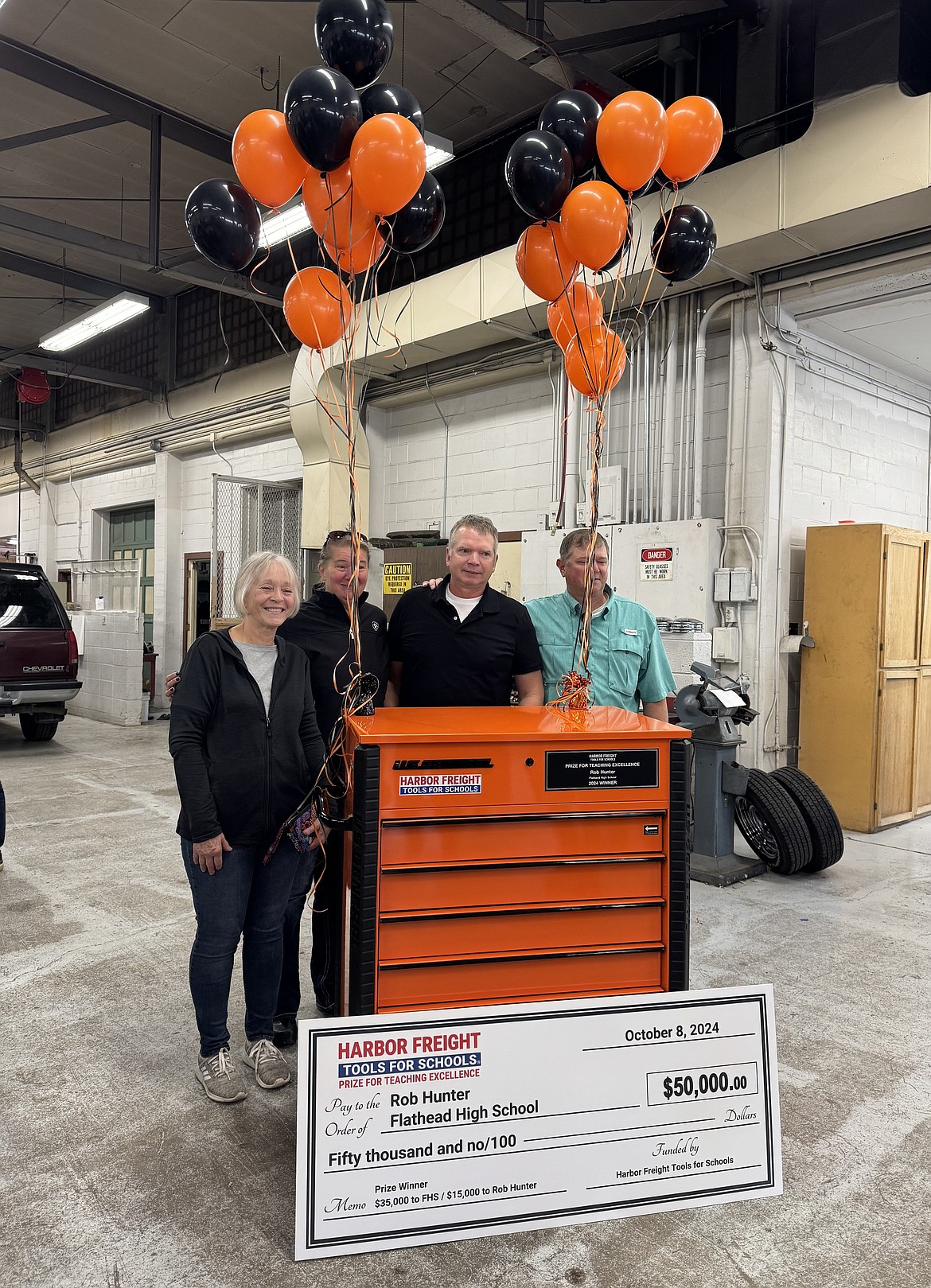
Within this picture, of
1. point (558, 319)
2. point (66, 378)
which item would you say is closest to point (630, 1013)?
point (558, 319)

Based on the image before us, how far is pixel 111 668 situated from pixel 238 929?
813 cm

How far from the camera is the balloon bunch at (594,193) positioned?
2525mm

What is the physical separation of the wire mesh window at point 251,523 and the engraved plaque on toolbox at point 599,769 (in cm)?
688

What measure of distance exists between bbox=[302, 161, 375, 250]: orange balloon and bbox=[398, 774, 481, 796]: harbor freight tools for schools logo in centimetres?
149

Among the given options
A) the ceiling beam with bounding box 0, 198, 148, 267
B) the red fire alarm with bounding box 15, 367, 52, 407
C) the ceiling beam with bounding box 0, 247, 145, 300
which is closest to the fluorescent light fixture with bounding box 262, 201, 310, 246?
the ceiling beam with bounding box 0, 198, 148, 267

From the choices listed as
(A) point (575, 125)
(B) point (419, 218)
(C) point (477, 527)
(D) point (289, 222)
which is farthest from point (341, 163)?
(D) point (289, 222)

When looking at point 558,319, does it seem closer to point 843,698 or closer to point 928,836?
point 843,698

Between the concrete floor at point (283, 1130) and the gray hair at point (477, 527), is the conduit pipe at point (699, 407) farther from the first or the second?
the gray hair at point (477, 527)

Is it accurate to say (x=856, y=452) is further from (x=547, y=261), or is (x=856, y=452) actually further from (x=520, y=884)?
(x=520, y=884)

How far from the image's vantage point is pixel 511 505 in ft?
22.5

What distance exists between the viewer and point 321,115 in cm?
210

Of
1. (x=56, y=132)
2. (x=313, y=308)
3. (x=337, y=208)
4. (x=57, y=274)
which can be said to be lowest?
(x=313, y=308)

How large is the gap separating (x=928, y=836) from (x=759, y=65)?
4.54 metres

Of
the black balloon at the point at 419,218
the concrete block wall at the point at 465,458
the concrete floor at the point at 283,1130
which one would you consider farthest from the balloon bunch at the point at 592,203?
the concrete block wall at the point at 465,458
